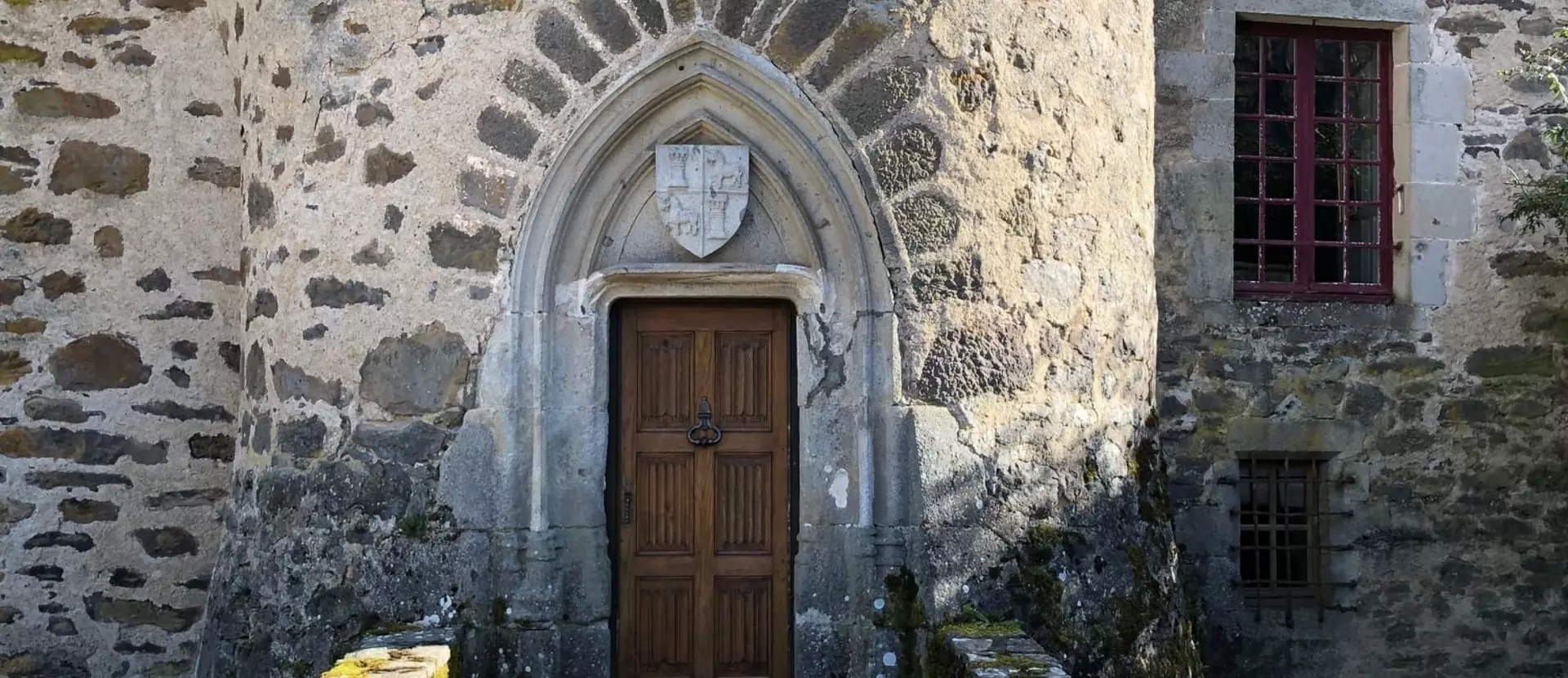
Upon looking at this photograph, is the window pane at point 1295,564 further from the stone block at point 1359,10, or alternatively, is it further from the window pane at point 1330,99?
the stone block at point 1359,10

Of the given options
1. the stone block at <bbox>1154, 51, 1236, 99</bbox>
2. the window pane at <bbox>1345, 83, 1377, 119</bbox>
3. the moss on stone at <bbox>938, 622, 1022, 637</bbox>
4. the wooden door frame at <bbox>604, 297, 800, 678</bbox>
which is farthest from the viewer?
the window pane at <bbox>1345, 83, 1377, 119</bbox>

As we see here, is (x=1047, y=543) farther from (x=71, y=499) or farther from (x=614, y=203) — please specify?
(x=71, y=499)

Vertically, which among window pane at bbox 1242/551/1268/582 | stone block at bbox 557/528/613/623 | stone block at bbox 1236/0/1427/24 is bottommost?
window pane at bbox 1242/551/1268/582

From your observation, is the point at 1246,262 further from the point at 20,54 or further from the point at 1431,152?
the point at 20,54

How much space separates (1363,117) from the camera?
25.1 ft

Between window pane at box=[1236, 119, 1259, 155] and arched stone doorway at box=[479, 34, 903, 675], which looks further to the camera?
window pane at box=[1236, 119, 1259, 155]

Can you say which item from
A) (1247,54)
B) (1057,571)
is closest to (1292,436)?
(1247,54)

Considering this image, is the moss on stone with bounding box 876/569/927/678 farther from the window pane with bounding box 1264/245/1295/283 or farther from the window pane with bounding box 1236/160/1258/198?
the window pane with bounding box 1236/160/1258/198

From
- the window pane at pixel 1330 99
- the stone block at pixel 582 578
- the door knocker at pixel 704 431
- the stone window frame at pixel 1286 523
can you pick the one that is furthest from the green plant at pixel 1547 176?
the stone block at pixel 582 578

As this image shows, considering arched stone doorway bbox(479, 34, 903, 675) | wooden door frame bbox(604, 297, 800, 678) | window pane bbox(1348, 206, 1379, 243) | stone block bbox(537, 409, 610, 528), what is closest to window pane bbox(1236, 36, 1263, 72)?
window pane bbox(1348, 206, 1379, 243)

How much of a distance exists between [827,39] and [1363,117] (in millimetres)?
3571

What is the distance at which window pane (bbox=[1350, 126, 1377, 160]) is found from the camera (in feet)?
25.1

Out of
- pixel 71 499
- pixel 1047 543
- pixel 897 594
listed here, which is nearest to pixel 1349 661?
pixel 1047 543

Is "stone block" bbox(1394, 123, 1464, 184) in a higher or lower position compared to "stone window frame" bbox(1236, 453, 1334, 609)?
higher
